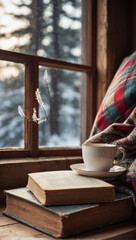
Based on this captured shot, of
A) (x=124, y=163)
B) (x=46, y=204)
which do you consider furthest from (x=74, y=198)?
(x=124, y=163)

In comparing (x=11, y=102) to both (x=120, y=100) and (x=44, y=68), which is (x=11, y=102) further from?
(x=120, y=100)

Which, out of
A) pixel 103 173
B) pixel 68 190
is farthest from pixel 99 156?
pixel 68 190

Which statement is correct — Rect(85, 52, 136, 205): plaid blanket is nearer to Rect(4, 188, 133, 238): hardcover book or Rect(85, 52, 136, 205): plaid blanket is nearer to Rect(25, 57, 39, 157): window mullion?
Rect(4, 188, 133, 238): hardcover book

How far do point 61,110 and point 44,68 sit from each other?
203 millimetres

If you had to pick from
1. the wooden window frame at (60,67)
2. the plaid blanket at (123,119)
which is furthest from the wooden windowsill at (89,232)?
the wooden window frame at (60,67)

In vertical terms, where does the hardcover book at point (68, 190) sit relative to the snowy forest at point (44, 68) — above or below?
below

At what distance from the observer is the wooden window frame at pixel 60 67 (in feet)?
3.93

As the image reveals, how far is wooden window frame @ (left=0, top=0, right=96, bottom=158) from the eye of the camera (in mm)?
1198

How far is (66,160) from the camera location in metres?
1.17

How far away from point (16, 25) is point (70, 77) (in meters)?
0.34

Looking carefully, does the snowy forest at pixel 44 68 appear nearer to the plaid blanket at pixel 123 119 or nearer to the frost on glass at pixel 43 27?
the frost on glass at pixel 43 27

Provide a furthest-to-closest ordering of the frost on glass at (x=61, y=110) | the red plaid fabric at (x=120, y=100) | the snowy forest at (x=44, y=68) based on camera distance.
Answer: the frost on glass at (x=61, y=110) < the snowy forest at (x=44, y=68) < the red plaid fabric at (x=120, y=100)

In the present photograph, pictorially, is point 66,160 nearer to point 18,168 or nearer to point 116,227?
point 18,168

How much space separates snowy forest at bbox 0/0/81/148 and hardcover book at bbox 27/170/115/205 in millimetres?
430
